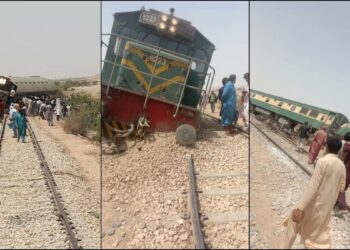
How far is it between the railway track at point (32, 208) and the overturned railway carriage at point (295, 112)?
20.0 feet

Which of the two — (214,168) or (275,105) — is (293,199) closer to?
(214,168)

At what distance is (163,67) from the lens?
16.2ft

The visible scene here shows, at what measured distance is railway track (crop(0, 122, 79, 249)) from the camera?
540 cm

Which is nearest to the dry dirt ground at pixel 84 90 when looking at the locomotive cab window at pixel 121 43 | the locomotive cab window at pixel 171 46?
the locomotive cab window at pixel 121 43

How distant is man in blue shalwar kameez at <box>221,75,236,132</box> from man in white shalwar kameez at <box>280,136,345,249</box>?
4.21ft

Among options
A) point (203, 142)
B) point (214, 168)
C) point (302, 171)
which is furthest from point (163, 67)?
point (302, 171)

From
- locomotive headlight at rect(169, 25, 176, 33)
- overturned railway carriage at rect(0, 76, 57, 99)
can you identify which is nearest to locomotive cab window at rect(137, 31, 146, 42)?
locomotive headlight at rect(169, 25, 176, 33)

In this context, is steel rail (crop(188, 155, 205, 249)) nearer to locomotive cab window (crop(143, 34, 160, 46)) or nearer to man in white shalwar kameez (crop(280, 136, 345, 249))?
man in white shalwar kameez (crop(280, 136, 345, 249))

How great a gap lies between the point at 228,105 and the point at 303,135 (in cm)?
668

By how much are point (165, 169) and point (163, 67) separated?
1.53 meters

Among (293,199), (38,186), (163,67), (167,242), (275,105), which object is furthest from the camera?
(275,105)

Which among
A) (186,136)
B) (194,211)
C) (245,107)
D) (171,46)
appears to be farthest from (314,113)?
(194,211)

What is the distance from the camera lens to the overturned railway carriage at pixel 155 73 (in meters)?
4.13

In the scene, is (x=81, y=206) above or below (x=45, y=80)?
below
